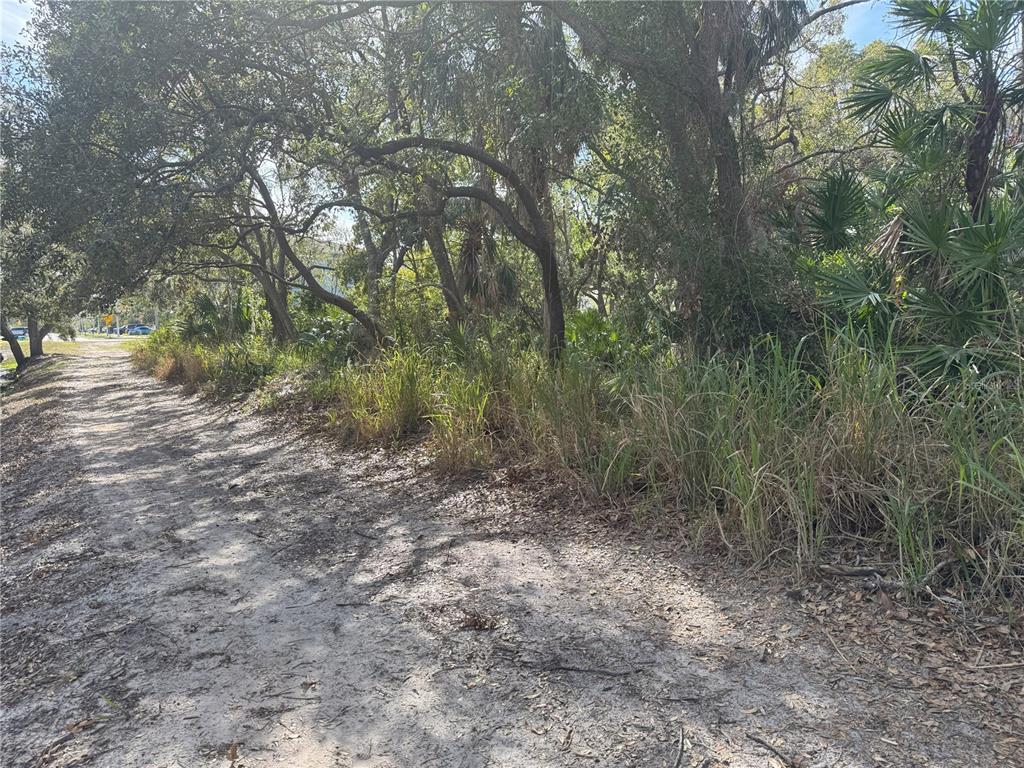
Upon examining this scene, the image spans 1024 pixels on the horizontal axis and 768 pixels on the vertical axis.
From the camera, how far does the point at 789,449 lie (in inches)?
164

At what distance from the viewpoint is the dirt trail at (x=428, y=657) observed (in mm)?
2492

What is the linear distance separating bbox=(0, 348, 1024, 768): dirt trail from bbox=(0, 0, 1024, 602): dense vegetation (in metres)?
0.76

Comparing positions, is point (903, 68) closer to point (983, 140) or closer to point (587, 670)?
point (983, 140)

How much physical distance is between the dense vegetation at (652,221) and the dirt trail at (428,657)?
0.76 meters

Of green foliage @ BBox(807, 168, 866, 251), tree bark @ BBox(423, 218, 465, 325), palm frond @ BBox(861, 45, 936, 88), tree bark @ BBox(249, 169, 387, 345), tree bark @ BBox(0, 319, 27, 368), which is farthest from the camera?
tree bark @ BBox(0, 319, 27, 368)

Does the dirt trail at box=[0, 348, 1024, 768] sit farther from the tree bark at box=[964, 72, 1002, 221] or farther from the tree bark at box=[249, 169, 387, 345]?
the tree bark at box=[249, 169, 387, 345]

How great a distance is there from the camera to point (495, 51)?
7371mm

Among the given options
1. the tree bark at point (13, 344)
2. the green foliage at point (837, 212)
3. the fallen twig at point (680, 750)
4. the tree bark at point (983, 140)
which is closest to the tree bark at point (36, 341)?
the tree bark at point (13, 344)

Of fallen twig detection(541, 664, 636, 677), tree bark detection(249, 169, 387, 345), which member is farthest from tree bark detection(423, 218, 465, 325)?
fallen twig detection(541, 664, 636, 677)

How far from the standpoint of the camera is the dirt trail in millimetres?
2492

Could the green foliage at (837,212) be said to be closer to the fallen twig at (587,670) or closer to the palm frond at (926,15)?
the palm frond at (926,15)

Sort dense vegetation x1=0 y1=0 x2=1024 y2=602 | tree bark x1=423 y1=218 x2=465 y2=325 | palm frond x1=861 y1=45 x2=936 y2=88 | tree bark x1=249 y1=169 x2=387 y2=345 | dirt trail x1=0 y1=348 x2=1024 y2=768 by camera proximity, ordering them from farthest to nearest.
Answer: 1. tree bark x1=249 y1=169 x2=387 y2=345
2. tree bark x1=423 y1=218 x2=465 y2=325
3. palm frond x1=861 y1=45 x2=936 y2=88
4. dense vegetation x1=0 y1=0 x2=1024 y2=602
5. dirt trail x1=0 y1=348 x2=1024 y2=768

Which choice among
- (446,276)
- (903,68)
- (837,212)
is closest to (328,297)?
(446,276)

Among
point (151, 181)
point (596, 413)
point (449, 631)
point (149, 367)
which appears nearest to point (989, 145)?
point (596, 413)
